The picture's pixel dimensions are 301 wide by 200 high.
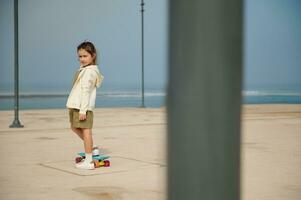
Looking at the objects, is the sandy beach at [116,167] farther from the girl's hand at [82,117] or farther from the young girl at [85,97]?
the girl's hand at [82,117]

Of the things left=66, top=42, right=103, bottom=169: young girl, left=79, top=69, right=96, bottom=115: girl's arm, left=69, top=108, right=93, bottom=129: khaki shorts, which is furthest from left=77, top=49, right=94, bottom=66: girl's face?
left=69, top=108, right=93, bottom=129: khaki shorts

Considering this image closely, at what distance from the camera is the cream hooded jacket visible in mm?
6883

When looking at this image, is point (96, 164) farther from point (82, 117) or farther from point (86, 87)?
point (86, 87)

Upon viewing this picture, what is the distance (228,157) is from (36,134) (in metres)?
11.3

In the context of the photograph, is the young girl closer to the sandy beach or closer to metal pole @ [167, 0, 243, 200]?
the sandy beach

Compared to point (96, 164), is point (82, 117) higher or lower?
higher

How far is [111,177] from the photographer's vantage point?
20.9 ft

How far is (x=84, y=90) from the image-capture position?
690 cm

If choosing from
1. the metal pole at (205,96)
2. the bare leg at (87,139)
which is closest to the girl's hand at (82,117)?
the bare leg at (87,139)

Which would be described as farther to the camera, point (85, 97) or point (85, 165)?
point (85, 165)

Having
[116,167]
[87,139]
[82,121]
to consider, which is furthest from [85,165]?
[82,121]

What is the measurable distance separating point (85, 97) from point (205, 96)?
6072 millimetres

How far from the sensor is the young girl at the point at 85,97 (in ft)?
22.6

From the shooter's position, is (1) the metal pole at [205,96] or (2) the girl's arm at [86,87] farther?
(2) the girl's arm at [86,87]
